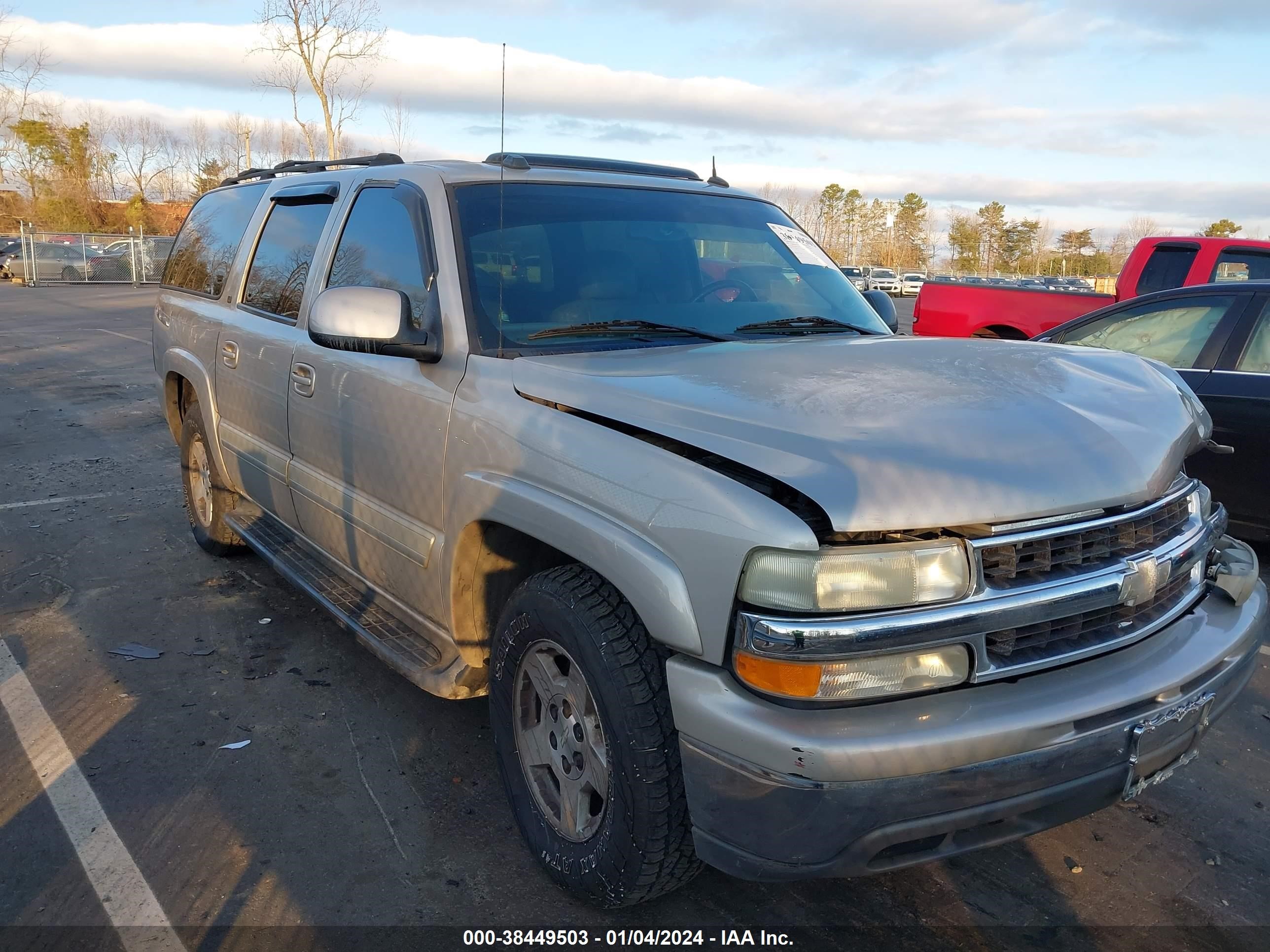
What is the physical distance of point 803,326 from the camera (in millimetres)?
3359

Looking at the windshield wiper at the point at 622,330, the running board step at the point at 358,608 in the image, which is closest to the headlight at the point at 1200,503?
the windshield wiper at the point at 622,330

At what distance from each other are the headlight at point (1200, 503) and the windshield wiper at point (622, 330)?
4.56ft

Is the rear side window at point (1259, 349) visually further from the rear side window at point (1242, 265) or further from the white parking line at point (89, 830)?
the white parking line at point (89, 830)

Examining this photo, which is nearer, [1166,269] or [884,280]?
[1166,269]

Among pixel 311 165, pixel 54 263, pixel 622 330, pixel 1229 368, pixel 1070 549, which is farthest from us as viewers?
pixel 54 263

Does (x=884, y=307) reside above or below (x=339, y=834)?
above

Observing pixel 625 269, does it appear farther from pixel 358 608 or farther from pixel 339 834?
pixel 339 834

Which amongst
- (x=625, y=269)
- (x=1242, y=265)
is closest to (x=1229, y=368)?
(x=625, y=269)

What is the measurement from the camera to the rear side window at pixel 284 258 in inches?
157

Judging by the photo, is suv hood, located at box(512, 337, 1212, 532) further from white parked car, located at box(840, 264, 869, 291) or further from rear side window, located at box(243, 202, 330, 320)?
rear side window, located at box(243, 202, 330, 320)

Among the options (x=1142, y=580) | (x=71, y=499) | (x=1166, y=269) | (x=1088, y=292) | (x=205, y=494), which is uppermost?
(x=1166, y=269)

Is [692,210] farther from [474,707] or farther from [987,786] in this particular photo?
[987,786]

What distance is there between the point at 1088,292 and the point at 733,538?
9.28 m

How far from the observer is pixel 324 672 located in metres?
4.04
